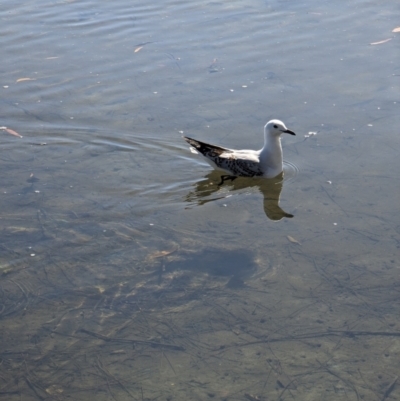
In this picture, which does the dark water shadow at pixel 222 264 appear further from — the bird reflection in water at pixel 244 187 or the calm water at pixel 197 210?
the bird reflection in water at pixel 244 187

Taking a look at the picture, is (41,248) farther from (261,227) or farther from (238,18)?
(238,18)

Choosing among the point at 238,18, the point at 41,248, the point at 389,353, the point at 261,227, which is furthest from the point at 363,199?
the point at 238,18

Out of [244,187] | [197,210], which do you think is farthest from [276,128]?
[197,210]

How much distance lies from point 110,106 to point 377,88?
4099 mm

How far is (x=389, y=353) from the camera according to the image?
21.5 feet

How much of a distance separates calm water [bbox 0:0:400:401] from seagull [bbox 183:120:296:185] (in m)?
0.26

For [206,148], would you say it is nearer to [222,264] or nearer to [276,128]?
[276,128]

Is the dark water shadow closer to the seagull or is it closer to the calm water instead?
the calm water

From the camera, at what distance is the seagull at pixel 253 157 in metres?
9.80

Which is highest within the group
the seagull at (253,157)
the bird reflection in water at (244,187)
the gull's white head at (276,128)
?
the gull's white head at (276,128)

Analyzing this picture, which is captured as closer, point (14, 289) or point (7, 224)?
point (14, 289)

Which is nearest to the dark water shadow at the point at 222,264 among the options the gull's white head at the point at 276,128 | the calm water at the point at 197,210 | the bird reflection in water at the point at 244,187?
the calm water at the point at 197,210

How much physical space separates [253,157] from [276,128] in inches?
19.0

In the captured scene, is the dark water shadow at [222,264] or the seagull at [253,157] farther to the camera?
the seagull at [253,157]
